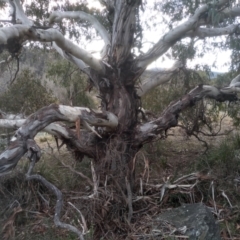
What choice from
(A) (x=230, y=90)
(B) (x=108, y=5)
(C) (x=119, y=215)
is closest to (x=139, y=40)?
(B) (x=108, y=5)

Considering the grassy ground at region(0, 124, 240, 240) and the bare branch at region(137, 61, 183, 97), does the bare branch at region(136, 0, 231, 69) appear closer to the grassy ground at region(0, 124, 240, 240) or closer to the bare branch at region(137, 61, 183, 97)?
the bare branch at region(137, 61, 183, 97)

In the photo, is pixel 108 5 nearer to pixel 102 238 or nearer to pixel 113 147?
pixel 113 147

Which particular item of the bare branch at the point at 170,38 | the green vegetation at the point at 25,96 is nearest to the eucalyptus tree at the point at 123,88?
the bare branch at the point at 170,38

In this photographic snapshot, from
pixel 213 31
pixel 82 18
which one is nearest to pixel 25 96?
pixel 82 18

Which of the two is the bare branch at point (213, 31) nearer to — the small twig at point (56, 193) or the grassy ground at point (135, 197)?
the grassy ground at point (135, 197)

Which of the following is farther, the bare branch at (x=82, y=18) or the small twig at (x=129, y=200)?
the bare branch at (x=82, y=18)

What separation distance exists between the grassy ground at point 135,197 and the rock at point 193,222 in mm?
287

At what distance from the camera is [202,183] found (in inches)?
336

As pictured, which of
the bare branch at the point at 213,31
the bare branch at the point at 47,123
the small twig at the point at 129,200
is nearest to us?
the bare branch at the point at 47,123

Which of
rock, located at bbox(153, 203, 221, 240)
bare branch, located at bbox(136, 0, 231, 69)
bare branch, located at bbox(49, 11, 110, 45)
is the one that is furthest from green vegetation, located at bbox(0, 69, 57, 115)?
rock, located at bbox(153, 203, 221, 240)

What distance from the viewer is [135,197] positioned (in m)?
8.30

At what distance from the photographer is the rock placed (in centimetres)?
628

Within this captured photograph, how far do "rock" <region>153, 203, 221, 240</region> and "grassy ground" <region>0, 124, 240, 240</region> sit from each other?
0.29 meters

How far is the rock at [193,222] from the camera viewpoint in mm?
6277
